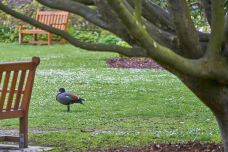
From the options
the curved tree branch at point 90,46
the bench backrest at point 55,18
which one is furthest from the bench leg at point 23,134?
the bench backrest at point 55,18

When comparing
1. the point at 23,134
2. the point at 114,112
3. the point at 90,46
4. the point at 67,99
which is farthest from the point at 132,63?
the point at 90,46

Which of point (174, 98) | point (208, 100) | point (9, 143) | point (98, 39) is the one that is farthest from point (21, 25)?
point (208, 100)

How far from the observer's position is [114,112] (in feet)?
41.8

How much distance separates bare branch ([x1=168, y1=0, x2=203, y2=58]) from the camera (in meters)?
6.32

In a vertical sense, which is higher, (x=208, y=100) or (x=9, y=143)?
(x=208, y=100)

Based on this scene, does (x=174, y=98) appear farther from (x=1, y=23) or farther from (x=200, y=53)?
(x=1, y=23)

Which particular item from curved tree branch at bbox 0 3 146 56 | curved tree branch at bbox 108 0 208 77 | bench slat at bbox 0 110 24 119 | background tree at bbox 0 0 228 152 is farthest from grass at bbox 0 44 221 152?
curved tree branch at bbox 108 0 208 77

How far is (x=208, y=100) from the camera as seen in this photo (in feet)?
22.8

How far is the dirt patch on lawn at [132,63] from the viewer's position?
23.0 m

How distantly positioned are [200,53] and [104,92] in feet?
30.7

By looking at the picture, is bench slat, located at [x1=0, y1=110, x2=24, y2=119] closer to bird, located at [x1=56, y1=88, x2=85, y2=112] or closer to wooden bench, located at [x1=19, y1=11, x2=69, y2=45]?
bird, located at [x1=56, y1=88, x2=85, y2=112]

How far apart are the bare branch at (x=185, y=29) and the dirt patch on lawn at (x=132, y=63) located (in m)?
15.9

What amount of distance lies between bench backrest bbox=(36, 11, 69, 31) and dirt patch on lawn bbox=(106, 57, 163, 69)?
27.9ft

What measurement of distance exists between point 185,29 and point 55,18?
27308 mm
